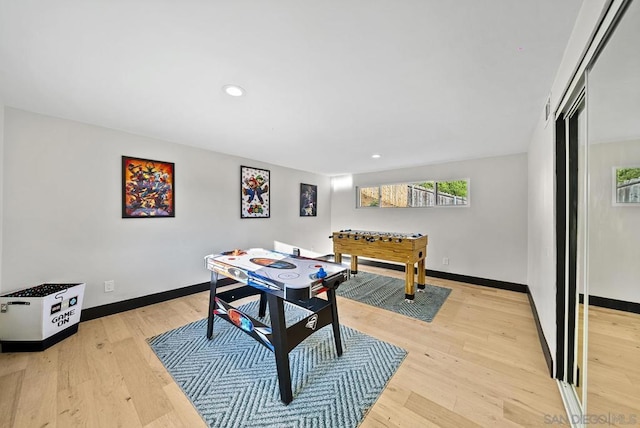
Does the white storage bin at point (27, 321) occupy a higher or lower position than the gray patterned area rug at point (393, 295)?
higher

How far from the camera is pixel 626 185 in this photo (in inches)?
38.0

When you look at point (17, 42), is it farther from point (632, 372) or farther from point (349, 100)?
point (632, 372)

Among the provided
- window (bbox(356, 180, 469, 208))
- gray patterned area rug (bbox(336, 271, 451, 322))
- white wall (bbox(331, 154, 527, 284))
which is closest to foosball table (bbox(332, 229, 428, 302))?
gray patterned area rug (bbox(336, 271, 451, 322))

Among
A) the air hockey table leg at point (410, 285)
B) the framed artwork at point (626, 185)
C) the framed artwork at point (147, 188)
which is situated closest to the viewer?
the framed artwork at point (626, 185)

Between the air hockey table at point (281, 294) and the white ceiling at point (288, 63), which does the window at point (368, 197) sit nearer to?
the white ceiling at point (288, 63)

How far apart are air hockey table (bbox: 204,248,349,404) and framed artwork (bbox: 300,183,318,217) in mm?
2669

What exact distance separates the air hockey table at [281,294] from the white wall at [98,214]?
1209mm

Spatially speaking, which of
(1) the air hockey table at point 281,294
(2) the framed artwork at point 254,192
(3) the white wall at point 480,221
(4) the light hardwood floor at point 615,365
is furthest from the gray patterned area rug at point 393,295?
(2) the framed artwork at point 254,192

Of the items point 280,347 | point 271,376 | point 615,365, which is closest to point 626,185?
point 615,365

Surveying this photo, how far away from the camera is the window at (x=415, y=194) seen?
13.4 feet

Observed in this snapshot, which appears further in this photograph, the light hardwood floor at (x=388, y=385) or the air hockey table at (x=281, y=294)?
the air hockey table at (x=281, y=294)

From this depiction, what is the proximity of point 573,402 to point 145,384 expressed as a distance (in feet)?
9.17

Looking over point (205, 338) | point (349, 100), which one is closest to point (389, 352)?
Answer: point (205, 338)

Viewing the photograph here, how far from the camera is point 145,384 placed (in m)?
1.62
